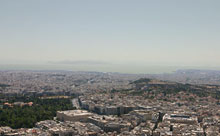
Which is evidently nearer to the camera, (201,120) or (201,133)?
(201,133)

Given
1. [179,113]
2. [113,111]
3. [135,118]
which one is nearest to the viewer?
[135,118]

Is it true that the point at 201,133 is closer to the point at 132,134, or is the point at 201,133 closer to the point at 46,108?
the point at 132,134

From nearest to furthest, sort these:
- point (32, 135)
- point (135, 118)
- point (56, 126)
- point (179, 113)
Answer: point (32, 135), point (56, 126), point (135, 118), point (179, 113)

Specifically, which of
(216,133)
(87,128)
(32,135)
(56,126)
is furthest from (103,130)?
(216,133)

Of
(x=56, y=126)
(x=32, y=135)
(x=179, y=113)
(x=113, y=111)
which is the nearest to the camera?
(x=32, y=135)

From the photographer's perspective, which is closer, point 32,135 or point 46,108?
point 32,135

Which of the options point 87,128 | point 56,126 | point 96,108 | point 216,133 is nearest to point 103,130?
point 87,128

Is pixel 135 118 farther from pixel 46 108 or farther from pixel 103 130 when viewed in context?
pixel 46 108

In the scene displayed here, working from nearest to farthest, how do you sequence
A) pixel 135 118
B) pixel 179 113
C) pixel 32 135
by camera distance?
1. pixel 32 135
2. pixel 135 118
3. pixel 179 113
